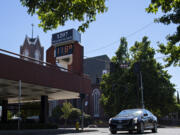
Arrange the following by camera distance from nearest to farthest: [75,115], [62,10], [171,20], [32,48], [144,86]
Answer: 1. [62,10]
2. [171,20]
3. [144,86]
4. [75,115]
5. [32,48]

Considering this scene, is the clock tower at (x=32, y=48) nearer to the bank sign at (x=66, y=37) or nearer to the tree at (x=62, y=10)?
the bank sign at (x=66, y=37)

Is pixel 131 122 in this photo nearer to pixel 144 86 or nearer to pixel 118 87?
pixel 118 87

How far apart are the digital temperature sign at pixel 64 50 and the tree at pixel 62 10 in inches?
778

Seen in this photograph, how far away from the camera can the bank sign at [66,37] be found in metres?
27.7

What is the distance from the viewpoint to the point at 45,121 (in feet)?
81.0

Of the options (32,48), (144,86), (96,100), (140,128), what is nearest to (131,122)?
(140,128)

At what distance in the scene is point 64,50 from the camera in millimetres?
28656

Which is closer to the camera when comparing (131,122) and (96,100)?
(131,122)

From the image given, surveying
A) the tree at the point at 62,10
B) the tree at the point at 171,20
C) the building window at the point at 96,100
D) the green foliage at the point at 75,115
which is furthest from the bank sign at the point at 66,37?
the building window at the point at 96,100

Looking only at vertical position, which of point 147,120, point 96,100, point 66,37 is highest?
point 66,37

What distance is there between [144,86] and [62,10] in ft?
112

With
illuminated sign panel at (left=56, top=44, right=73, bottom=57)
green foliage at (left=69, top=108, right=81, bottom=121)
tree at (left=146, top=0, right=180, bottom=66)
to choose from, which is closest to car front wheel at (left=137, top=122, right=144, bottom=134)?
tree at (left=146, top=0, right=180, bottom=66)

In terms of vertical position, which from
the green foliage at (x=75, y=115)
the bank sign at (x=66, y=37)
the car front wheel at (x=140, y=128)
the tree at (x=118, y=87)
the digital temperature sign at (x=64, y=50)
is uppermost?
the bank sign at (x=66, y=37)

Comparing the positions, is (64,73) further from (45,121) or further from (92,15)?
(92,15)
